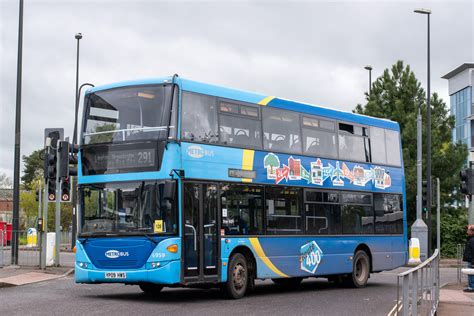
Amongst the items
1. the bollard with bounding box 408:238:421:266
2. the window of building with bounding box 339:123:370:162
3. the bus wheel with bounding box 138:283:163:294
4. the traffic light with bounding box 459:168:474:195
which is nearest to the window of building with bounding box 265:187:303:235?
the window of building with bounding box 339:123:370:162

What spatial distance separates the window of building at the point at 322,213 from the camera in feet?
64.6

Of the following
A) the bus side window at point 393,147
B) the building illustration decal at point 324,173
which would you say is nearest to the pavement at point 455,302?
the building illustration decal at point 324,173

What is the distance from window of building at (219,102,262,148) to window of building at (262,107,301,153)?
315 millimetres

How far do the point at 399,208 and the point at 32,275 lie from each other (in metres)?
10.1

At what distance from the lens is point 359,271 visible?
21781mm

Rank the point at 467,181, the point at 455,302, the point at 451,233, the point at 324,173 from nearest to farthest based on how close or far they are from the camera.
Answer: the point at 455,302 < the point at 324,173 < the point at 467,181 < the point at 451,233

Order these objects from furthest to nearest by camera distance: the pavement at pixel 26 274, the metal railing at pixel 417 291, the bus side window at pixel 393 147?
1. the bus side window at pixel 393 147
2. the pavement at pixel 26 274
3. the metal railing at pixel 417 291

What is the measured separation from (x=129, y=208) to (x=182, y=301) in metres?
2.12

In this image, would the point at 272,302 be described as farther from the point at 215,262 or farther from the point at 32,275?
the point at 32,275

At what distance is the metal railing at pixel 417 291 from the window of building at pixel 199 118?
5357 mm

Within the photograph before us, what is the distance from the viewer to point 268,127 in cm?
1847

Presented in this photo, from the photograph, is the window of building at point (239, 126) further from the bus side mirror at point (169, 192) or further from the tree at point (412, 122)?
the tree at point (412, 122)

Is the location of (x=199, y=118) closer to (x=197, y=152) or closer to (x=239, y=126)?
(x=197, y=152)

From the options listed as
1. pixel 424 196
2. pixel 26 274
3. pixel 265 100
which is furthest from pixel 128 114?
pixel 424 196
